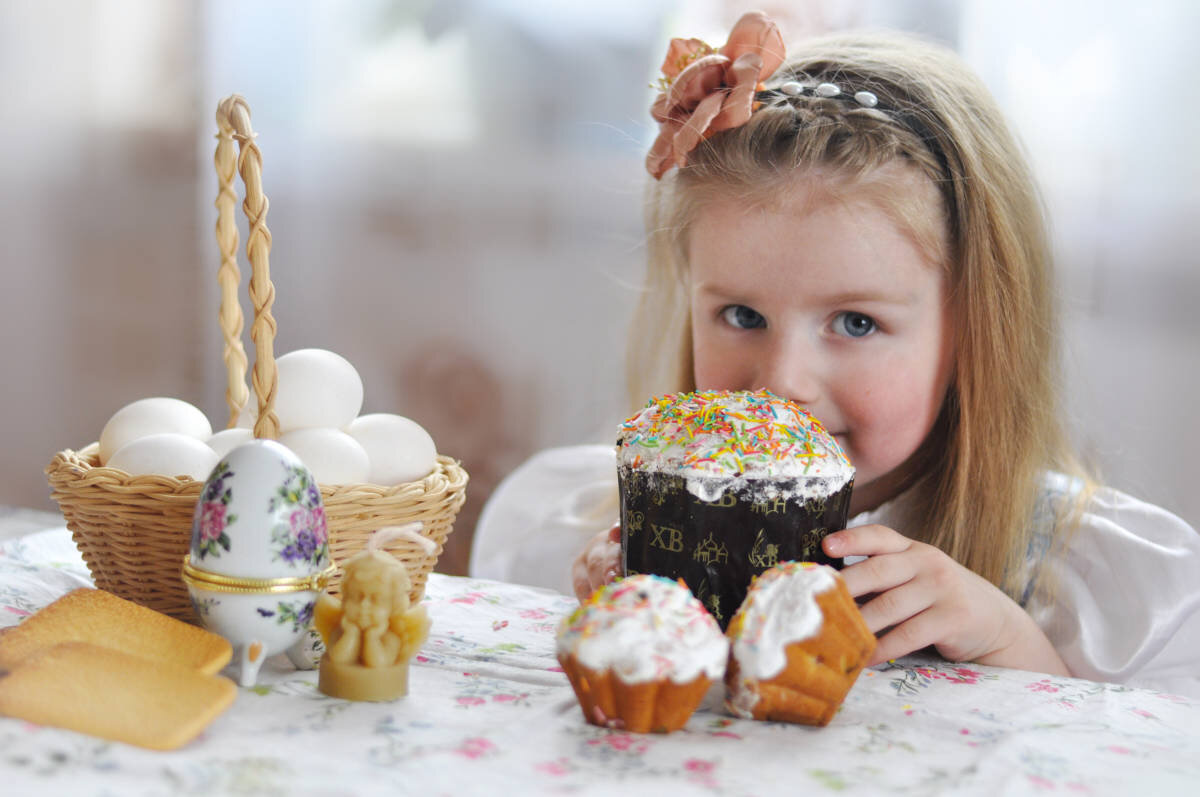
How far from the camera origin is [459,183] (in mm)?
2258

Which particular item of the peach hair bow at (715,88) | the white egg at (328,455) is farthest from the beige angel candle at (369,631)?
the peach hair bow at (715,88)

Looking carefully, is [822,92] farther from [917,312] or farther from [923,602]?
[923,602]

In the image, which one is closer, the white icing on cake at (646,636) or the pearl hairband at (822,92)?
the white icing on cake at (646,636)

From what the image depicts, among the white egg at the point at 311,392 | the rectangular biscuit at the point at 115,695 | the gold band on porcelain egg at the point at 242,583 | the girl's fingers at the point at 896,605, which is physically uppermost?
the white egg at the point at 311,392

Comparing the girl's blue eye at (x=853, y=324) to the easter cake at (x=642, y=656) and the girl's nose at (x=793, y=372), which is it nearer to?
the girl's nose at (x=793, y=372)

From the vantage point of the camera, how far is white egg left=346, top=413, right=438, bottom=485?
0.92 m

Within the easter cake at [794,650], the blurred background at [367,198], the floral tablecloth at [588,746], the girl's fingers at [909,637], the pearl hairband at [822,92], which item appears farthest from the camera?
the blurred background at [367,198]

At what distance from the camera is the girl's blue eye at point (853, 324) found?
3.68 ft

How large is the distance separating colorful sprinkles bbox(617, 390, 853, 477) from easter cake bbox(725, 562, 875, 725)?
0.11 meters

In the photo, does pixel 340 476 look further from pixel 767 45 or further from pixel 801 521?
pixel 767 45

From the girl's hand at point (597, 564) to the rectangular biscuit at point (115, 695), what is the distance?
0.43m

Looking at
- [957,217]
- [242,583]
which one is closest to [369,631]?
[242,583]

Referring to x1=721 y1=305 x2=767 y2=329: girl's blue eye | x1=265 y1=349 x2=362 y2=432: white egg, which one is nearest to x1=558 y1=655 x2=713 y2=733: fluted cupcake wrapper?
x1=265 y1=349 x2=362 y2=432: white egg

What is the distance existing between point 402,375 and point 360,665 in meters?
1.64
